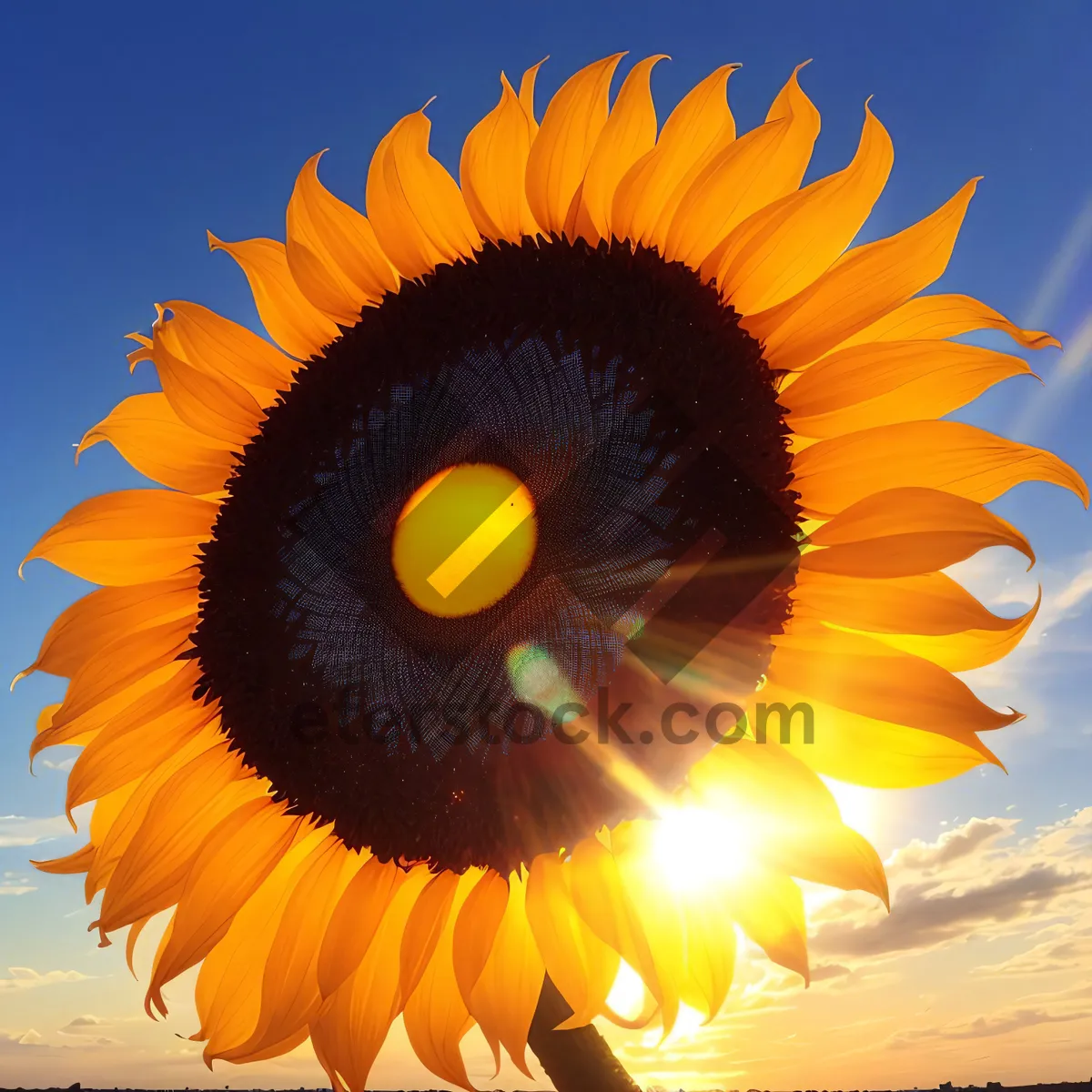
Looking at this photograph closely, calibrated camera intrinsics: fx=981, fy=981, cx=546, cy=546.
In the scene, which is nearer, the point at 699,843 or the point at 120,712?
the point at 699,843

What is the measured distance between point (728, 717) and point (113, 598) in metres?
2.23

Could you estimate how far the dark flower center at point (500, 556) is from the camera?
95.2 inches

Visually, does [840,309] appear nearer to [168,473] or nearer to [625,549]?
[625,549]

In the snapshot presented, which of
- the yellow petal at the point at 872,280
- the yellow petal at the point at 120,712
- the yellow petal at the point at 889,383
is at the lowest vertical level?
the yellow petal at the point at 120,712

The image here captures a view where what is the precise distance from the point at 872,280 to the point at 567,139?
3.25 ft

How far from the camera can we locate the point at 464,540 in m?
2.69

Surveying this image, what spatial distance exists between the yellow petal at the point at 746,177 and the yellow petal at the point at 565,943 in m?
1.80

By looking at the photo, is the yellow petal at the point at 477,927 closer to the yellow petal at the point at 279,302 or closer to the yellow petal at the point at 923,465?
the yellow petal at the point at 923,465

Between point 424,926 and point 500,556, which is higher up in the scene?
point 500,556

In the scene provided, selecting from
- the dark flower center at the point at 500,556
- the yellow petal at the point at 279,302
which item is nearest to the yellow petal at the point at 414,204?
the dark flower center at the point at 500,556

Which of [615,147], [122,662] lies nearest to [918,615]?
[615,147]

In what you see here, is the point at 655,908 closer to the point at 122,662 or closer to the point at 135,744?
the point at 135,744

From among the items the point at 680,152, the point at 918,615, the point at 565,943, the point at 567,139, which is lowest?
the point at 565,943

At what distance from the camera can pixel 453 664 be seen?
8.59 feet
